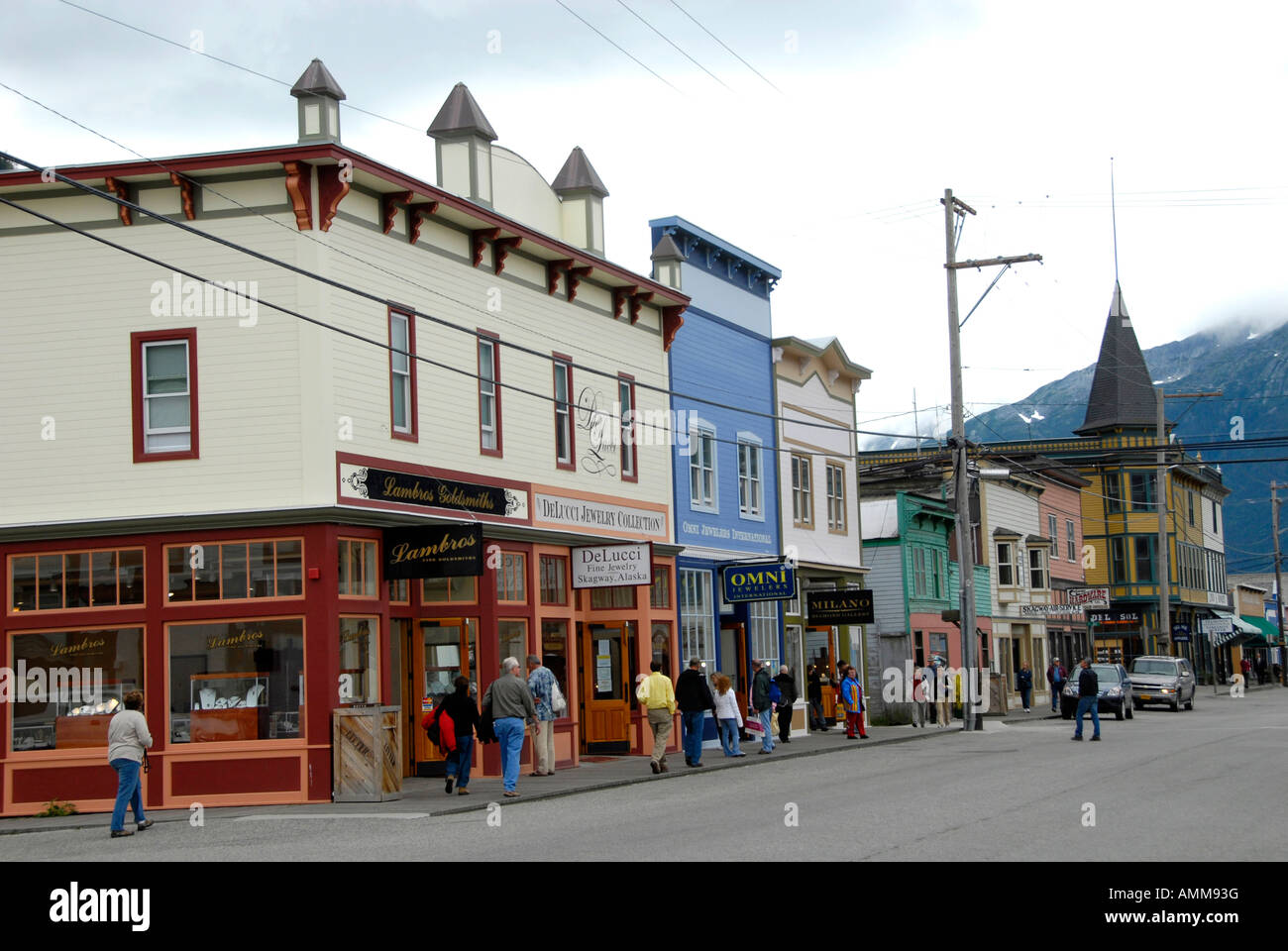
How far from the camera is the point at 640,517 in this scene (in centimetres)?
3053

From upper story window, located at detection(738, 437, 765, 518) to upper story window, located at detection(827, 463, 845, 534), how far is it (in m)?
4.51

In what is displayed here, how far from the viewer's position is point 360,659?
2244cm

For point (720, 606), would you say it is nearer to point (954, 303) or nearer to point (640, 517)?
point (640, 517)

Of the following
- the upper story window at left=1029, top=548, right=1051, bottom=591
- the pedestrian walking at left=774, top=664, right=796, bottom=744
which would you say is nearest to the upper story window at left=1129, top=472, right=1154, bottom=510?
the upper story window at left=1029, top=548, right=1051, bottom=591

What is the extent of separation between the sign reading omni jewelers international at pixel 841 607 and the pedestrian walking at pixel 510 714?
17590 millimetres

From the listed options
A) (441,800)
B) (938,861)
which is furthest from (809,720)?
(938,861)

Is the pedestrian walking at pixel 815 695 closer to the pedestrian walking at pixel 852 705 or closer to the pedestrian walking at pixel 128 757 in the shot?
the pedestrian walking at pixel 852 705

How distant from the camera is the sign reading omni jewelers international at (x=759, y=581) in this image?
3216 cm

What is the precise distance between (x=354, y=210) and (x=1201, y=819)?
14.1 m

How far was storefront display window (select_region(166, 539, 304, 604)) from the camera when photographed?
853 inches

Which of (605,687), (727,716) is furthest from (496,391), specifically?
(727,716)

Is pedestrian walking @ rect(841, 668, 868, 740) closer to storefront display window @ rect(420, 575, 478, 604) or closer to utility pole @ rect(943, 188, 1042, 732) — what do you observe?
utility pole @ rect(943, 188, 1042, 732)

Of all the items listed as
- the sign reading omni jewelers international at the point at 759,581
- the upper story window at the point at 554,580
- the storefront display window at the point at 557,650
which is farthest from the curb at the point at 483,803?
the sign reading omni jewelers international at the point at 759,581
